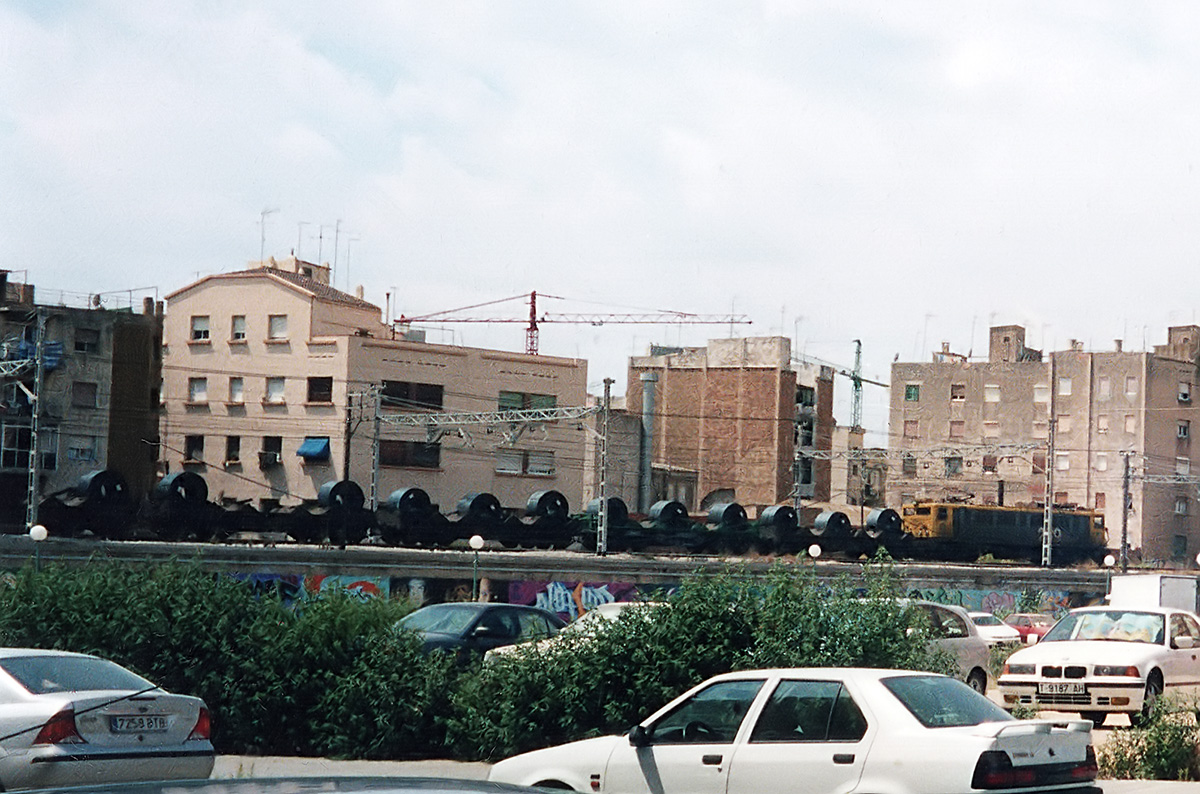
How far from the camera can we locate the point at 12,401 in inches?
2630

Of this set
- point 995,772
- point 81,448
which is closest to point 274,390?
point 81,448

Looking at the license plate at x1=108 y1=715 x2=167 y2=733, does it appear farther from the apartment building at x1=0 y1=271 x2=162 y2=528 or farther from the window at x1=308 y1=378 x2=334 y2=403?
the window at x1=308 y1=378 x2=334 y2=403

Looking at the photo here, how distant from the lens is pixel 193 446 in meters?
74.2

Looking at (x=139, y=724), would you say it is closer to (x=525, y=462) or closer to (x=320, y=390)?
(x=320, y=390)

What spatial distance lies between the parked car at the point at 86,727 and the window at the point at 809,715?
3.94 m

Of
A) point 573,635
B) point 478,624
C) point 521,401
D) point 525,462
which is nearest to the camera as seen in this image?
point 573,635

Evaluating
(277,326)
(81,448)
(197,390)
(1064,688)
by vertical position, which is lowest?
(1064,688)

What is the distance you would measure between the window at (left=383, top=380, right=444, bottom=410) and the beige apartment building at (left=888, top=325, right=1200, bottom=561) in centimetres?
3070

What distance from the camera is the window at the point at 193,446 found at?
2916 inches

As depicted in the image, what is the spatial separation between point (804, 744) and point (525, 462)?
2634 inches

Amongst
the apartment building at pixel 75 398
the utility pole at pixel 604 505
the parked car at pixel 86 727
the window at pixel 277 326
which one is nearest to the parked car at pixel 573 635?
the parked car at pixel 86 727

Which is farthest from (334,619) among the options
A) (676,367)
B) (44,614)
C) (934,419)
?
(934,419)

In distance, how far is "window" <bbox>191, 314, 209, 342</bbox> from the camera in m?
76.8

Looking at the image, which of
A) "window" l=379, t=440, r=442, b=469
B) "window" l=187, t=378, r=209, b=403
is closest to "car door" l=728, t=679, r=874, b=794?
"window" l=379, t=440, r=442, b=469
